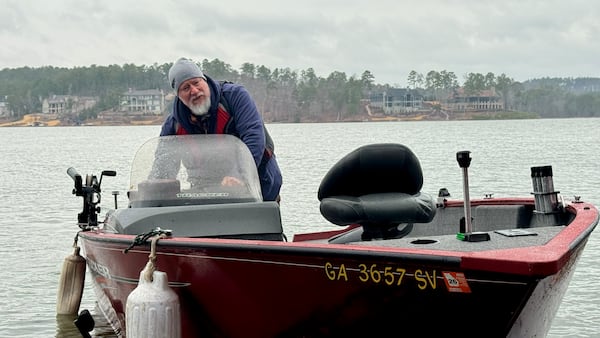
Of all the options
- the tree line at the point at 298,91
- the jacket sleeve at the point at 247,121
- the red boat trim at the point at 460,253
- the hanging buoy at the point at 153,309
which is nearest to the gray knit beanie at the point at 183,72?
the jacket sleeve at the point at 247,121

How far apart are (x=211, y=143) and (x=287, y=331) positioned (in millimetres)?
2050

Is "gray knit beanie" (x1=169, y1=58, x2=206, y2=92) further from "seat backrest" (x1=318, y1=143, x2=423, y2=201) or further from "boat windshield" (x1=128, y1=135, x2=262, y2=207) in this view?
"seat backrest" (x1=318, y1=143, x2=423, y2=201)

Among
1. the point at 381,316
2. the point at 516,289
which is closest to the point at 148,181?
the point at 381,316

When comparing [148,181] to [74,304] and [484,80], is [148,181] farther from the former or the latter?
[484,80]

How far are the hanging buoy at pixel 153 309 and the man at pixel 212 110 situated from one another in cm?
182

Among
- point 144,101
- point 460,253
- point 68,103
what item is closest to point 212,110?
point 460,253

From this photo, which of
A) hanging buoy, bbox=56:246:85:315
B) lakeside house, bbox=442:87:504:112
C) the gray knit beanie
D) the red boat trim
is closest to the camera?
the red boat trim

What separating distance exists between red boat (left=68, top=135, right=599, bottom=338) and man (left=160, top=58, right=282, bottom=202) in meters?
0.31

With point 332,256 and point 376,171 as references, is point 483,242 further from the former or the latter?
point 376,171

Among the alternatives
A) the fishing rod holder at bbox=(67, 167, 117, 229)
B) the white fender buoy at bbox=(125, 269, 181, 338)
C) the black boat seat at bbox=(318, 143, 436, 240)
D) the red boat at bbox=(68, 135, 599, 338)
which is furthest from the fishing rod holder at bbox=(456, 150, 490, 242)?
the fishing rod holder at bbox=(67, 167, 117, 229)

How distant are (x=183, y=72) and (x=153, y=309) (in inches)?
88.5

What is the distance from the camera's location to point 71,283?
9.44 m

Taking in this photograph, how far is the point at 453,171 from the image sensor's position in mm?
35500

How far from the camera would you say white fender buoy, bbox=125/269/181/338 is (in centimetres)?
613
